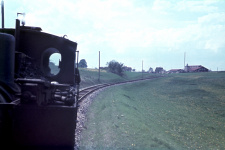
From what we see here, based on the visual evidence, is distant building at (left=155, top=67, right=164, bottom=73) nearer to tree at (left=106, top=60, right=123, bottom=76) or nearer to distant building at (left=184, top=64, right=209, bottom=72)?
distant building at (left=184, top=64, right=209, bottom=72)

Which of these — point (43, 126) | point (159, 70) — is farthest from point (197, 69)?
point (43, 126)

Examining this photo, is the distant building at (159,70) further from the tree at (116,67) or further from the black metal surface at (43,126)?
the black metal surface at (43,126)

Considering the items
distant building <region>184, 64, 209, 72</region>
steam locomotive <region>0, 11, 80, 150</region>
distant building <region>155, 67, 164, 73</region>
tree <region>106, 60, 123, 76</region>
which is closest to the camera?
steam locomotive <region>0, 11, 80, 150</region>

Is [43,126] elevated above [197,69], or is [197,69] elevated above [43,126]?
[197,69]

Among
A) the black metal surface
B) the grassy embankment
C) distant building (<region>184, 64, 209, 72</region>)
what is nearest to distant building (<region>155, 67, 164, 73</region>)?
distant building (<region>184, 64, 209, 72</region>)

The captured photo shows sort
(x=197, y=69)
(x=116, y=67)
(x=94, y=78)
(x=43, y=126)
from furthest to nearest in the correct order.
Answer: (x=197, y=69) < (x=116, y=67) < (x=94, y=78) < (x=43, y=126)

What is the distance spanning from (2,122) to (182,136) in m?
9.64

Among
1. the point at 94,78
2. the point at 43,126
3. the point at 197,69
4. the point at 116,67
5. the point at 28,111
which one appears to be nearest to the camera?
the point at 28,111

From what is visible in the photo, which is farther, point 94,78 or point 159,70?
point 159,70

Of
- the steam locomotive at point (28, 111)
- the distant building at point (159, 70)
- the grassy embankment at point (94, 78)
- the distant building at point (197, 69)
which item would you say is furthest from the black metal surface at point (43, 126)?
the distant building at point (159, 70)

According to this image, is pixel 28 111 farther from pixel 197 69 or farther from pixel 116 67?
pixel 197 69

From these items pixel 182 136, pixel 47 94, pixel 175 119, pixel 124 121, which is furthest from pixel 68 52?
pixel 175 119

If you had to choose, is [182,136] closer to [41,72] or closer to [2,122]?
[41,72]

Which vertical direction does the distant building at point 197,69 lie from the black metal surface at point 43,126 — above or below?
above
